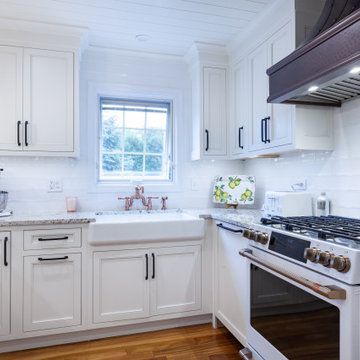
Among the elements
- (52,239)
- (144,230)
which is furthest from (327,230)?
(52,239)

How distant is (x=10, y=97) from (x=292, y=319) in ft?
8.14

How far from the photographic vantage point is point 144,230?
233 cm

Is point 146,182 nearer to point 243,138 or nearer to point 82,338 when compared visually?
point 243,138

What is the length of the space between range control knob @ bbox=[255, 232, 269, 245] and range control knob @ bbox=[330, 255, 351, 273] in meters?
0.50

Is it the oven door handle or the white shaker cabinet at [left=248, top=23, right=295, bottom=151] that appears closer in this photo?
the oven door handle

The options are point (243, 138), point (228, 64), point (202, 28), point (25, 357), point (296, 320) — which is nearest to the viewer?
point (296, 320)

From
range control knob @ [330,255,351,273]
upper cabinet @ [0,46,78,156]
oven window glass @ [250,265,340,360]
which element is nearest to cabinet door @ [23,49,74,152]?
upper cabinet @ [0,46,78,156]

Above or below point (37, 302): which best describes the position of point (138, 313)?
below

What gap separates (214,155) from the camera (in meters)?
2.94

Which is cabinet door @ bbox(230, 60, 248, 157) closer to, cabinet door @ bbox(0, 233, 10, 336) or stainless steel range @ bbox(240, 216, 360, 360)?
stainless steel range @ bbox(240, 216, 360, 360)

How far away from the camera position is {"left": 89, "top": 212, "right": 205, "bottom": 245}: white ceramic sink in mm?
2252

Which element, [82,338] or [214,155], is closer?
[82,338]

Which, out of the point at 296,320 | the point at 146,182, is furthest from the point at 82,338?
the point at 296,320

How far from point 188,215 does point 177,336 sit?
94 centimetres
